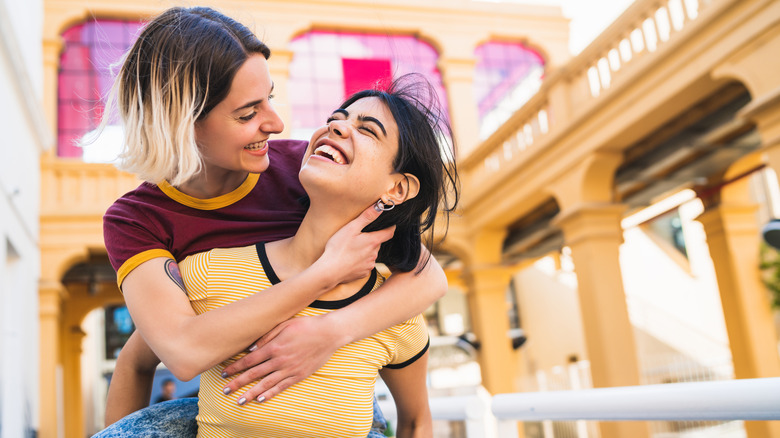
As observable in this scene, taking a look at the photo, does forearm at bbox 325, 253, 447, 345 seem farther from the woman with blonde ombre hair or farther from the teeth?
the teeth

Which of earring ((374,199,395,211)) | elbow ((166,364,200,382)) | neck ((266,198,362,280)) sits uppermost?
earring ((374,199,395,211))

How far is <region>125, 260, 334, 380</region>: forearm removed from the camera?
48.0 inches

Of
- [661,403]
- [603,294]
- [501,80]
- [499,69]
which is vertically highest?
[499,69]

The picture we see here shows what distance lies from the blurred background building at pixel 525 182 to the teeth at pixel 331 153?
0.51 m

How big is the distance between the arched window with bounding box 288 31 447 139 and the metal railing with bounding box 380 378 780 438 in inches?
423

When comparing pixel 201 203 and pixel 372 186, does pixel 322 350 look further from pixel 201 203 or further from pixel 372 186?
pixel 201 203

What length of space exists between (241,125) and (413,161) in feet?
1.21

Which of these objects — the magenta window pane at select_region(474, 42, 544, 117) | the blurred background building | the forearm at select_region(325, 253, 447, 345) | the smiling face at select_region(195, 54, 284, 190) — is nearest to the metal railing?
the forearm at select_region(325, 253, 447, 345)

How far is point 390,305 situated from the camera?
54.5 inches

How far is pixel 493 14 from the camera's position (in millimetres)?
13820

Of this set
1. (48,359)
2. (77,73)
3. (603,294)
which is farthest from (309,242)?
(77,73)

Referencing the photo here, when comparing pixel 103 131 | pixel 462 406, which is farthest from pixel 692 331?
pixel 103 131

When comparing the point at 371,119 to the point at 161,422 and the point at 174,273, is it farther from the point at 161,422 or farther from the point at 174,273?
the point at 161,422

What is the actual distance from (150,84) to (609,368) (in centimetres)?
683
